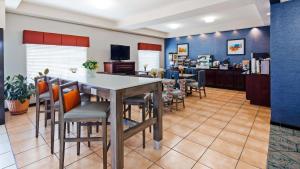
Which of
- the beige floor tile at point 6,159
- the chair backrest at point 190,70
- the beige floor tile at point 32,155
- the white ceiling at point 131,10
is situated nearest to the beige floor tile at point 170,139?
the beige floor tile at point 32,155

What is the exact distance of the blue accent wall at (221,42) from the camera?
626cm

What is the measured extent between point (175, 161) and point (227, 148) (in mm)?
816

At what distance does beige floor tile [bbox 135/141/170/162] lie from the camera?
7.04 ft

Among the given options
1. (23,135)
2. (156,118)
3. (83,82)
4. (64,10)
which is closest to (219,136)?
(156,118)

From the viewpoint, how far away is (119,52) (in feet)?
21.0

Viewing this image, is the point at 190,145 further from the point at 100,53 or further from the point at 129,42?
the point at 129,42

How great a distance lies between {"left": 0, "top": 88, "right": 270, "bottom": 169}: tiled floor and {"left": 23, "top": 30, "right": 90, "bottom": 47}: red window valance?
1.99m

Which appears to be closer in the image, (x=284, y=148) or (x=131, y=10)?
(x=284, y=148)

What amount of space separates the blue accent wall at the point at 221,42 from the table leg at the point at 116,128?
6.55 metres

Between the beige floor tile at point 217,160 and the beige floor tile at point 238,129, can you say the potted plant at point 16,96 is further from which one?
the beige floor tile at point 238,129

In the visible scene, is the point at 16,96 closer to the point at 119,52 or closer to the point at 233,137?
the point at 119,52

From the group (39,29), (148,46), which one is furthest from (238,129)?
(148,46)

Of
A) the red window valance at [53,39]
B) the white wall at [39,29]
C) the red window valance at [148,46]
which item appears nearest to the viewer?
the white wall at [39,29]

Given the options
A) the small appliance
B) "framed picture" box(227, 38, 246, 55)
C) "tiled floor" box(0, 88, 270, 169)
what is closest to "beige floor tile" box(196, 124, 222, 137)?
"tiled floor" box(0, 88, 270, 169)
